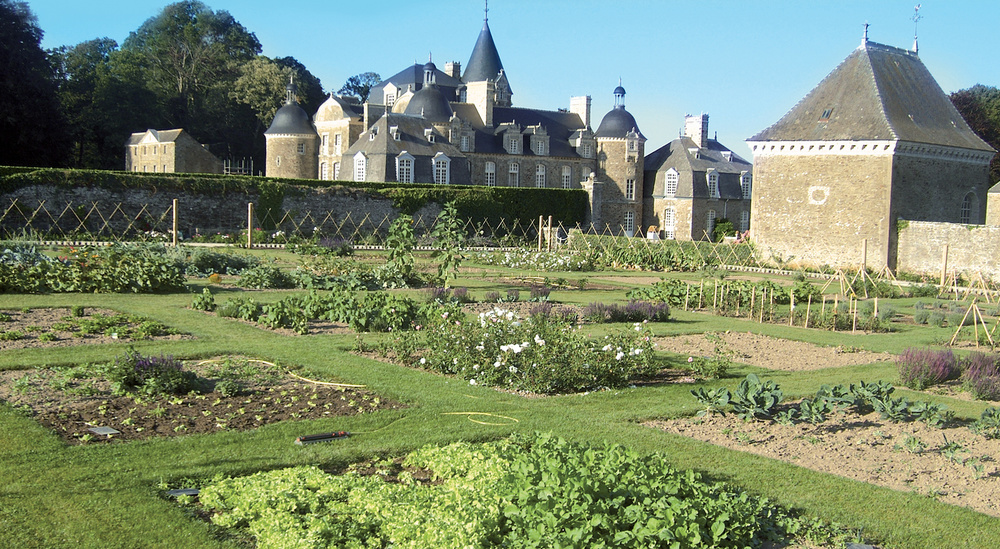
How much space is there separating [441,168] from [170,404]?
40.9m

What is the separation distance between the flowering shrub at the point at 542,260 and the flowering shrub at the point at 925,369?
1508 cm

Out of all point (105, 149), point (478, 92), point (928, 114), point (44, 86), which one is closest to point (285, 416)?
point (928, 114)

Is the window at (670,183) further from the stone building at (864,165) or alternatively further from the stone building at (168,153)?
the stone building at (168,153)

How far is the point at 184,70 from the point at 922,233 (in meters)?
55.7

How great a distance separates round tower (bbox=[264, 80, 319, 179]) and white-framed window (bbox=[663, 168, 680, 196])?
75.3ft

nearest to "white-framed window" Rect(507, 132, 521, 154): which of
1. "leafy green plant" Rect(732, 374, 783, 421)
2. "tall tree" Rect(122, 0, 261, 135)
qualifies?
"tall tree" Rect(122, 0, 261, 135)

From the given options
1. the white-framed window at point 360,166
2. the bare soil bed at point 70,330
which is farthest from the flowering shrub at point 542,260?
the white-framed window at point 360,166

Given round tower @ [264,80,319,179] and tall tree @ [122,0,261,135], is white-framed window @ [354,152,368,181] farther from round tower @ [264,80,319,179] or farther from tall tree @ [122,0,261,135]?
tall tree @ [122,0,261,135]

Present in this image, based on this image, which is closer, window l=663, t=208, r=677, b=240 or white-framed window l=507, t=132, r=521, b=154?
white-framed window l=507, t=132, r=521, b=154

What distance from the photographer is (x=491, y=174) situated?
5366 cm

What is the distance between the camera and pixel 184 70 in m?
65.8

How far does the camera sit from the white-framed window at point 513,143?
5406 centimetres

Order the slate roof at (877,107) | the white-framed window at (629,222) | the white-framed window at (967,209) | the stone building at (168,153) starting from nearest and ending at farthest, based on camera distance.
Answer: the slate roof at (877,107) → the white-framed window at (967,209) → the white-framed window at (629,222) → the stone building at (168,153)

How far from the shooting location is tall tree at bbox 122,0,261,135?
64.2 metres
